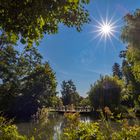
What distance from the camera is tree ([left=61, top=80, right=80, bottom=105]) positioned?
333ft

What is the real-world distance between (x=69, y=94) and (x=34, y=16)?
100495 millimetres

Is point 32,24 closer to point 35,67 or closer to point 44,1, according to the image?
point 44,1

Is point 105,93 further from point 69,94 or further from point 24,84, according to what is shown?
point 69,94

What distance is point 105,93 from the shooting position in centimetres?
5091

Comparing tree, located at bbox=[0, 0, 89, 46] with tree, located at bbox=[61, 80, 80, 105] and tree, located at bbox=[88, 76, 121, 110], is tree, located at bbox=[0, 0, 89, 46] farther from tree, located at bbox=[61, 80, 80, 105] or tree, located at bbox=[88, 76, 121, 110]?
tree, located at bbox=[61, 80, 80, 105]

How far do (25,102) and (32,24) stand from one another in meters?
50.8

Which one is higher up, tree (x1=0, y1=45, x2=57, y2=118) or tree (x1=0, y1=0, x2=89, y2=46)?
tree (x1=0, y1=45, x2=57, y2=118)

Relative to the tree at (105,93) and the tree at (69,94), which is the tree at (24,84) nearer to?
the tree at (105,93)

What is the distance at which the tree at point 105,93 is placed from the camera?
50.1 m

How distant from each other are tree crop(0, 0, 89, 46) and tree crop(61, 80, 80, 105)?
91849mm

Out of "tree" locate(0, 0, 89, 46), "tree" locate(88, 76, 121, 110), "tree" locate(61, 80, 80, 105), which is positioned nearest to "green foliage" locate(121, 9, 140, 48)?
"tree" locate(0, 0, 89, 46)

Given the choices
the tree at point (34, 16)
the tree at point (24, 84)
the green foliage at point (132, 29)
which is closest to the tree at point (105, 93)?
the tree at point (24, 84)

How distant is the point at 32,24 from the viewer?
6.10 m

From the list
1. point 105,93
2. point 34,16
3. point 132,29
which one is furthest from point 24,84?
point 34,16
